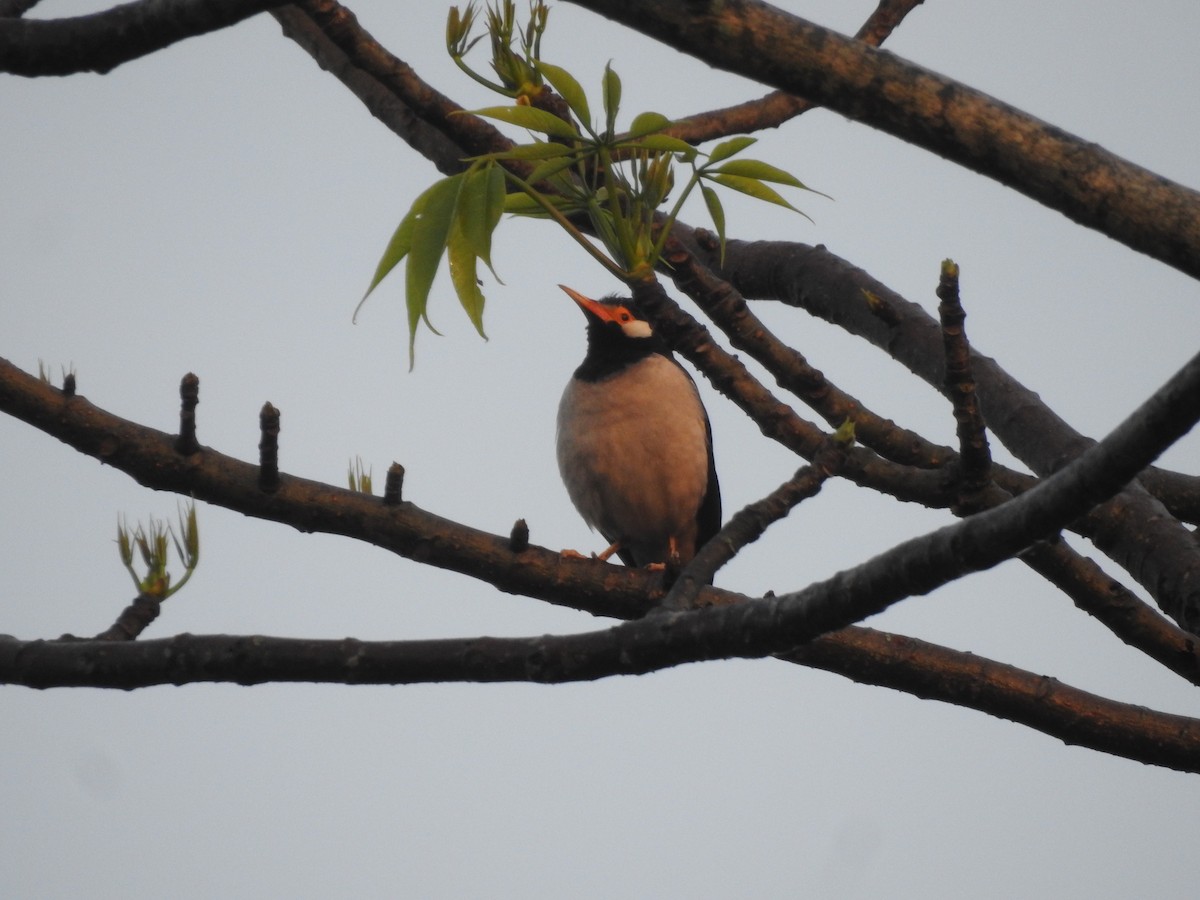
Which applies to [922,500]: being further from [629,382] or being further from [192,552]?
[629,382]

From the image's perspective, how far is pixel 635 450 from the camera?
650cm

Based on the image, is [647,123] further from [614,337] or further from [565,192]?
[614,337]

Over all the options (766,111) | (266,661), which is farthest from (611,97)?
(766,111)

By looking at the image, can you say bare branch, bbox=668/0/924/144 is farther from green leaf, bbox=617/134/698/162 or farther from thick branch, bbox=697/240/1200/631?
green leaf, bbox=617/134/698/162

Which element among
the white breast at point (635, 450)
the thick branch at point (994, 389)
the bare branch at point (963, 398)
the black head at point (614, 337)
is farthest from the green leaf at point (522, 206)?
the black head at point (614, 337)

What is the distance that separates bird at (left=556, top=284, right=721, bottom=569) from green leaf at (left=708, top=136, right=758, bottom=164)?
11.7ft

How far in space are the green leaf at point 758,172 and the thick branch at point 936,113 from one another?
3.06 feet

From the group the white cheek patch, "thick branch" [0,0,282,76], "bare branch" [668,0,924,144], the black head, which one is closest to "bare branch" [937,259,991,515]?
"thick branch" [0,0,282,76]

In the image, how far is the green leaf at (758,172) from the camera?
9.54 ft

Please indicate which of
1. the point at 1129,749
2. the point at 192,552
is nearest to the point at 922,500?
the point at 1129,749

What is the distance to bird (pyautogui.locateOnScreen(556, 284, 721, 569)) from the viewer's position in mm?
6523

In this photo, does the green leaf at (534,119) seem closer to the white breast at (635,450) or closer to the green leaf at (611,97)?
the green leaf at (611,97)

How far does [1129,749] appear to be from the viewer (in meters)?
3.45

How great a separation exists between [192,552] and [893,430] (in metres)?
2.06
